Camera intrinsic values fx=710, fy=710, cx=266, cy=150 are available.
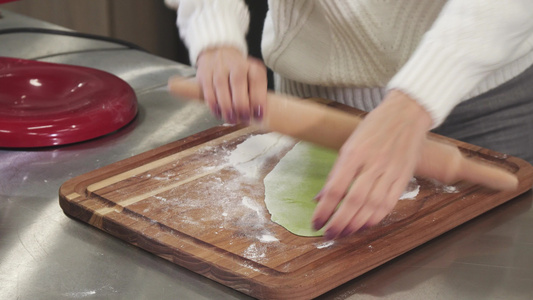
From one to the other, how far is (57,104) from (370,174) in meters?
0.57

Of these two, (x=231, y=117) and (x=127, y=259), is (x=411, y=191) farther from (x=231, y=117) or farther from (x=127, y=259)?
(x=127, y=259)

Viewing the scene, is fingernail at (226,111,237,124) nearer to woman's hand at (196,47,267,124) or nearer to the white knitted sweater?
woman's hand at (196,47,267,124)

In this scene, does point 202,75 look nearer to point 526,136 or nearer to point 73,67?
point 73,67

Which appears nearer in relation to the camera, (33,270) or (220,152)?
(33,270)

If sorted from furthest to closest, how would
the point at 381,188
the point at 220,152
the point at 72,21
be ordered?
the point at 72,21 < the point at 220,152 < the point at 381,188

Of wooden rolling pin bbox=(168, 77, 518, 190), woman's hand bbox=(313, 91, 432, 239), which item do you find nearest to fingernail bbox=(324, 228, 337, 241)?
woman's hand bbox=(313, 91, 432, 239)

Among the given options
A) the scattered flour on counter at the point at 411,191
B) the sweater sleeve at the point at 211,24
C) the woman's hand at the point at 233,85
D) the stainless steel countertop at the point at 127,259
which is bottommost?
the stainless steel countertop at the point at 127,259

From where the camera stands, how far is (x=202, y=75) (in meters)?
0.89

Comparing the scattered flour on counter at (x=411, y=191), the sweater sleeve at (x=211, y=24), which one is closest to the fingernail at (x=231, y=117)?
the sweater sleeve at (x=211, y=24)

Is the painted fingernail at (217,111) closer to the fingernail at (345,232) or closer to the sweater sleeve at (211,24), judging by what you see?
the sweater sleeve at (211,24)

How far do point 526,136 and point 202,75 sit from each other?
530mm

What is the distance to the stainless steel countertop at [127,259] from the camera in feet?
2.28

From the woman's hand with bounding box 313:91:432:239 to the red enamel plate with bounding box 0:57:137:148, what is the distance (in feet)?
1.56

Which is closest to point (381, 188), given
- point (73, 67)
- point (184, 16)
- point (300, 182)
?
point (300, 182)
